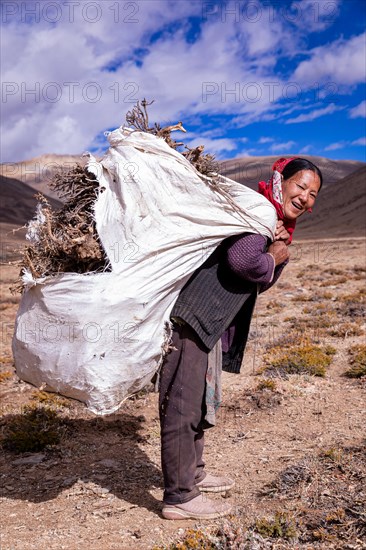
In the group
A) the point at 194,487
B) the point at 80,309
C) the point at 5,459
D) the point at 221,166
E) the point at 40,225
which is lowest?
the point at 5,459

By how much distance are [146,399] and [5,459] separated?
5.42ft

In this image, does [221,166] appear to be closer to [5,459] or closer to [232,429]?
[232,429]

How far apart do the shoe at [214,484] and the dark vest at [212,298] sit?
3.66 feet

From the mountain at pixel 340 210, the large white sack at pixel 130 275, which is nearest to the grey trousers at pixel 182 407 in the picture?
the large white sack at pixel 130 275

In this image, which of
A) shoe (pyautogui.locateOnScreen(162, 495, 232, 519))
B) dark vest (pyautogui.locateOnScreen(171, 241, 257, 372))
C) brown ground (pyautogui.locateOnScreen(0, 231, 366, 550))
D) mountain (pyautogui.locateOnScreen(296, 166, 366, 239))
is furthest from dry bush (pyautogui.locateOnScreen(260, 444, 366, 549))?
mountain (pyautogui.locateOnScreen(296, 166, 366, 239))

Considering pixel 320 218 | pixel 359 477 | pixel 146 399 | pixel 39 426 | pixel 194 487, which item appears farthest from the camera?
pixel 320 218

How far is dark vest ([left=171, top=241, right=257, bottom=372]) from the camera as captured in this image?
300cm

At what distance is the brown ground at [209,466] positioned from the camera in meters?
3.11

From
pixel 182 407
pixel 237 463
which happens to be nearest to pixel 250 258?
pixel 182 407

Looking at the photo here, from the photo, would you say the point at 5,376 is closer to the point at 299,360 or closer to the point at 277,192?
the point at 299,360

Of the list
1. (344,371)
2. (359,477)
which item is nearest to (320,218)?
(344,371)

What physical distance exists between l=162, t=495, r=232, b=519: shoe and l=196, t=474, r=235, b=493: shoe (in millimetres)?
318

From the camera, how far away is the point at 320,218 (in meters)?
44.4

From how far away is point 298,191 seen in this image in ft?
10.5
